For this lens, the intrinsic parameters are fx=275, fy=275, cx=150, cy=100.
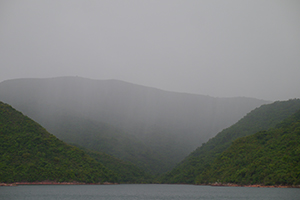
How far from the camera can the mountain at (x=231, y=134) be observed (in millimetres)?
139500

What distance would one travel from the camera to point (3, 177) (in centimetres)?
8056

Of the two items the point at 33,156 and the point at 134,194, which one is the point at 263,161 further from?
the point at 33,156

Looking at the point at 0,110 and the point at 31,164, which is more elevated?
the point at 0,110

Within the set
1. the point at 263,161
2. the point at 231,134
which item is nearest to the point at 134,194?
the point at 263,161

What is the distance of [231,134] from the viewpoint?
502ft

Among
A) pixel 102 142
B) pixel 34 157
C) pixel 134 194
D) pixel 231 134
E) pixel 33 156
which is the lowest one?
pixel 134 194

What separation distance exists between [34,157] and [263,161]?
76.9 metres

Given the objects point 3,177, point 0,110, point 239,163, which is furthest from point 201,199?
point 0,110

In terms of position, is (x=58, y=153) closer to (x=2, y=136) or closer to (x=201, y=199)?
(x=2, y=136)

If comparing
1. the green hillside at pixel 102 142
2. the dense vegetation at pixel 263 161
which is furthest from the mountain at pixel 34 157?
the green hillside at pixel 102 142

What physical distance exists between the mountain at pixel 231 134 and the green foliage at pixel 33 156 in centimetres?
5334

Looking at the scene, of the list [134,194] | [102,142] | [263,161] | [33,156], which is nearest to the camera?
[134,194]

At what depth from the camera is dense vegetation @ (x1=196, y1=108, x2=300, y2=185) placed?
7900 cm

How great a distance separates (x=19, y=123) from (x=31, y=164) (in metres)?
19.7
